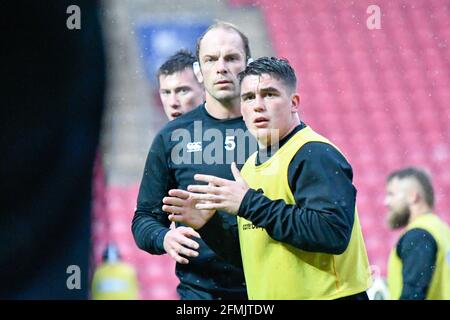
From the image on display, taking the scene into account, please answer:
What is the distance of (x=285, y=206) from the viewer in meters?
2.03

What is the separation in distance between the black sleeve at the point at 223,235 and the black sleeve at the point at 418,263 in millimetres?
601

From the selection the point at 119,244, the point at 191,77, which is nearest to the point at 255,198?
the point at 191,77

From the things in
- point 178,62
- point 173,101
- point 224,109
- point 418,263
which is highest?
point 178,62

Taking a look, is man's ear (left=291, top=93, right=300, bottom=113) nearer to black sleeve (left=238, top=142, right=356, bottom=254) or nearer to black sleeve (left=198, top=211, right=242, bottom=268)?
black sleeve (left=238, top=142, right=356, bottom=254)

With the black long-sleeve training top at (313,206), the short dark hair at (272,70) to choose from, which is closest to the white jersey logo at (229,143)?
the short dark hair at (272,70)

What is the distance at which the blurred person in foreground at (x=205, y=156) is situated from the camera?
7.75 feet

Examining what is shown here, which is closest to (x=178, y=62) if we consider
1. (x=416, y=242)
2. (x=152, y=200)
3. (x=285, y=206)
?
(x=152, y=200)

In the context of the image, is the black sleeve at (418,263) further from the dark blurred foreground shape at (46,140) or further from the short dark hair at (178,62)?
the dark blurred foreground shape at (46,140)

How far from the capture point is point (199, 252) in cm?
235

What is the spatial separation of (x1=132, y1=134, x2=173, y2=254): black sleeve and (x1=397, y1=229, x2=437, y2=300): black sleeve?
773 mm

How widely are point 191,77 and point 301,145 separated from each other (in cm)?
61

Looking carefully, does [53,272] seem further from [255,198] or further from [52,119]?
[255,198]

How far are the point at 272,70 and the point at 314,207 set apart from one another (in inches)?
16.2

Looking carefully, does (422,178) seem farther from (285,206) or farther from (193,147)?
(285,206)
